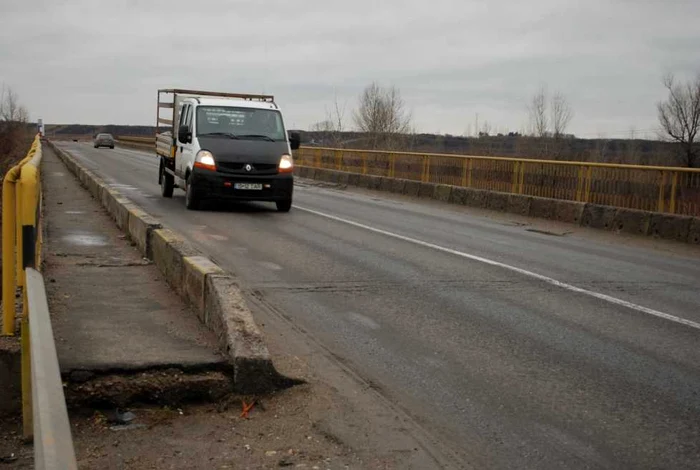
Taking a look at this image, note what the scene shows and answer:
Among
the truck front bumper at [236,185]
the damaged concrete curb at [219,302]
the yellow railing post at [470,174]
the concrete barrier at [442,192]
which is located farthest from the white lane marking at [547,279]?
the concrete barrier at [442,192]

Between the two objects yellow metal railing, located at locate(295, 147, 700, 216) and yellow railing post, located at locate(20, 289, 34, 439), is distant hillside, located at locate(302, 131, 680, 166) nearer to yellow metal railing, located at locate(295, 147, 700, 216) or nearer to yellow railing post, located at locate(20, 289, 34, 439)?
yellow metal railing, located at locate(295, 147, 700, 216)

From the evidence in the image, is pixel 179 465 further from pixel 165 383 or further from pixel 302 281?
pixel 302 281

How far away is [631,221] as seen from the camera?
49.8ft

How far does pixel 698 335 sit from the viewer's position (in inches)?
255

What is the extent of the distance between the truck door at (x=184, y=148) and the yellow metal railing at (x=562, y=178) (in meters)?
7.64

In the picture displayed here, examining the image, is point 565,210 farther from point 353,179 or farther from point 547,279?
point 353,179

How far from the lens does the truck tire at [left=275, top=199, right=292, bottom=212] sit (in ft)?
53.7

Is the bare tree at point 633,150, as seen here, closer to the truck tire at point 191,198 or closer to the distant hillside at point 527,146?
the distant hillside at point 527,146

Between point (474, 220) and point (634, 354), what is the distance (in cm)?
1091

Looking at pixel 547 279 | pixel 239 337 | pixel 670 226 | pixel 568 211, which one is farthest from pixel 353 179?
pixel 239 337

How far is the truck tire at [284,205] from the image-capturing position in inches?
644

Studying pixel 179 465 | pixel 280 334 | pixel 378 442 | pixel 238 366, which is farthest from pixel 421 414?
pixel 280 334

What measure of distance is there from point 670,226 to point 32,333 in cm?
1320

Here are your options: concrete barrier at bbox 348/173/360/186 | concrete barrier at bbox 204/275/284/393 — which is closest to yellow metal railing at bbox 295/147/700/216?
concrete barrier at bbox 348/173/360/186
